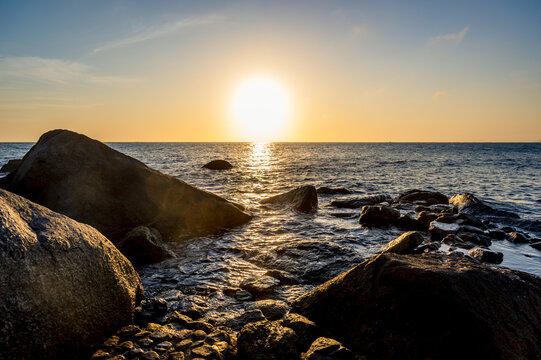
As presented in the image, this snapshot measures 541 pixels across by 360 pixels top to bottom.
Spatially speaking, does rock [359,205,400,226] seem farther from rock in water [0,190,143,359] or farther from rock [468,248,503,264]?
rock in water [0,190,143,359]

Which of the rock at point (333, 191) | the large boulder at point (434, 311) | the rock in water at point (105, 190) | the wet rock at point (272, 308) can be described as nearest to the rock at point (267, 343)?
the large boulder at point (434, 311)

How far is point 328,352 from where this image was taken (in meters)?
3.21

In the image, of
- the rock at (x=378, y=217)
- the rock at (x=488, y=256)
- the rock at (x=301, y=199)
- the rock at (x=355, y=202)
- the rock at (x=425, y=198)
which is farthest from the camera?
the rock at (x=425, y=198)

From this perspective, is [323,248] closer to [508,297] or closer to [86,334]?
[508,297]

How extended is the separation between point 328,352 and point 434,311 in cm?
125

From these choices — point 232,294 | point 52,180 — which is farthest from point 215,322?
point 52,180

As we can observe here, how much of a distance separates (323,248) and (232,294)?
2.87m

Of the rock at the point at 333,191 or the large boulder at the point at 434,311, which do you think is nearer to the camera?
the large boulder at the point at 434,311

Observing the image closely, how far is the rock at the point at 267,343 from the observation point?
129 inches

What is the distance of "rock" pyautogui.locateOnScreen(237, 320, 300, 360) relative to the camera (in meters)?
3.28

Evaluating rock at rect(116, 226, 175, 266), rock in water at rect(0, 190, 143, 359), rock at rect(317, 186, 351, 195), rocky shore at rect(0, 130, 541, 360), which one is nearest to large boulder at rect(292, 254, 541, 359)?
rocky shore at rect(0, 130, 541, 360)

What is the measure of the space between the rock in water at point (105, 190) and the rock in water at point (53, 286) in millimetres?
3794

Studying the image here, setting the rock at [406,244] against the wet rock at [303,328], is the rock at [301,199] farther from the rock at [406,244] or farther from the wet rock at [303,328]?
the wet rock at [303,328]

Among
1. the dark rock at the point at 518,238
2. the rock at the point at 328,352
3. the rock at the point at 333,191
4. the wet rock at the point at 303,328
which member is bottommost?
the rock at the point at 333,191
